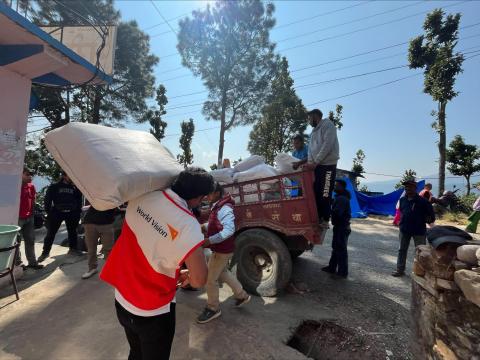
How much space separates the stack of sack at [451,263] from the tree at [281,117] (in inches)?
618

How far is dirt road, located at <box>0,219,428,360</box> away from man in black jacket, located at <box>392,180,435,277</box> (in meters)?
0.70

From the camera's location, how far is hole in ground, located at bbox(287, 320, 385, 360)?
2.91 m

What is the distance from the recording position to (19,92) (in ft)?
13.9

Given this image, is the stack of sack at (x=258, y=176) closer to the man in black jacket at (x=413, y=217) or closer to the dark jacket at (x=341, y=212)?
the dark jacket at (x=341, y=212)

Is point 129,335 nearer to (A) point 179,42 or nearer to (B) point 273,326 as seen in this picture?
(B) point 273,326

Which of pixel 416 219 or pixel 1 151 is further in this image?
pixel 416 219

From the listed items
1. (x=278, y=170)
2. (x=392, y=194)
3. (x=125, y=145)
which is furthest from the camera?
(x=392, y=194)

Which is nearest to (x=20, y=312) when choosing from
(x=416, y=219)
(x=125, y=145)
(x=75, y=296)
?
(x=75, y=296)

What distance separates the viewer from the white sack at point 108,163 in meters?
1.30

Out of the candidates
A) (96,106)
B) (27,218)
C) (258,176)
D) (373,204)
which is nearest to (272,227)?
(258,176)

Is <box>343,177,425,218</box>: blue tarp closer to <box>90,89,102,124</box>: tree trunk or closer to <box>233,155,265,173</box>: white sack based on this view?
<box>233,155,265,173</box>: white sack

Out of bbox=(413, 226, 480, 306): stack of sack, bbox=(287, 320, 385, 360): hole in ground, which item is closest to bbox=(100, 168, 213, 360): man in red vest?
bbox=(413, 226, 480, 306): stack of sack

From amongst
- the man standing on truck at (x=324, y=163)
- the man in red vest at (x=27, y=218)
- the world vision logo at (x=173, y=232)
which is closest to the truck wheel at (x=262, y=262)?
the man standing on truck at (x=324, y=163)

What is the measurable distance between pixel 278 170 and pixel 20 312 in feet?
12.2
